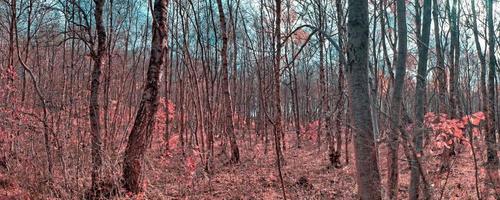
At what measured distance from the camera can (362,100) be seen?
2664mm

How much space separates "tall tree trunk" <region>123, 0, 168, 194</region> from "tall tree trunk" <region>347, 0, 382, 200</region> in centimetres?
415

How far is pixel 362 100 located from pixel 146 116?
419cm

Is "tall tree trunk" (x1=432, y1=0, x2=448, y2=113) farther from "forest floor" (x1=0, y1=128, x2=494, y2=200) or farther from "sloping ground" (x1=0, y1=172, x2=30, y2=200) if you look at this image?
"sloping ground" (x1=0, y1=172, x2=30, y2=200)

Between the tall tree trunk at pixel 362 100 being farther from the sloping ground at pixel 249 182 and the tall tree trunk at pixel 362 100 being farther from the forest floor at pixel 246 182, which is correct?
the sloping ground at pixel 249 182

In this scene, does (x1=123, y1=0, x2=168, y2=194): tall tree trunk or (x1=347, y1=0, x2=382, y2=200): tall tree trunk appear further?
(x1=123, y1=0, x2=168, y2=194): tall tree trunk

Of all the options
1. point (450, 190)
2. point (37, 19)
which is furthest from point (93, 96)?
point (37, 19)

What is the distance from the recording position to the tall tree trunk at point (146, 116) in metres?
6.01

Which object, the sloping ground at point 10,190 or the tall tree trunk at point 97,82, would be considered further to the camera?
the tall tree trunk at point 97,82

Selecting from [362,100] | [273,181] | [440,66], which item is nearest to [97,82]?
[273,181]

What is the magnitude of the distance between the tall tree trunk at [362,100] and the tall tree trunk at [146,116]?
4.15 m

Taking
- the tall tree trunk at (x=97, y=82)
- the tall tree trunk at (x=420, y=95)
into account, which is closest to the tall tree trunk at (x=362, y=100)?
the tall tree trunk at (x=420, y=95)

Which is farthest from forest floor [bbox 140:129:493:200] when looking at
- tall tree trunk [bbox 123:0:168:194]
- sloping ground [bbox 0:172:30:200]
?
sloping ground [bbox 0:172:30:200]

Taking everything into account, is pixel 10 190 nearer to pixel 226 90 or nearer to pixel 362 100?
pixel 226 90

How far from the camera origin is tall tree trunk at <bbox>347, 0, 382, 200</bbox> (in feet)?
8.67
